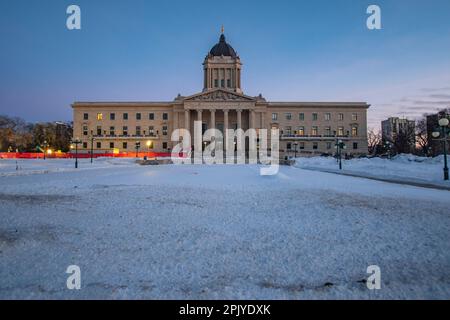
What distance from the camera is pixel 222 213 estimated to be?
6223 millimetres

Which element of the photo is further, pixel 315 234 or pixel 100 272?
pixel 315 234

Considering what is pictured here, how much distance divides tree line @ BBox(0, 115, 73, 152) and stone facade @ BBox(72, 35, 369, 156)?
38.1 feet

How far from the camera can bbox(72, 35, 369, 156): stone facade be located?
71875 mm

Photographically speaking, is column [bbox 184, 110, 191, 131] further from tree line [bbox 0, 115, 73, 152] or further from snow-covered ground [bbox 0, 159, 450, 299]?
snow-covered ground [bbox 0, 159, 450, 299]

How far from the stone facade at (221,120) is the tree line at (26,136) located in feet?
38.1

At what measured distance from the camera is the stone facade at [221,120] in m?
71.9

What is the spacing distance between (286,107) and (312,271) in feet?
248

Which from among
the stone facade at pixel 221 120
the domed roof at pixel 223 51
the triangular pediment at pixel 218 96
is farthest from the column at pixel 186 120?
the domed roof at pixel 223 51

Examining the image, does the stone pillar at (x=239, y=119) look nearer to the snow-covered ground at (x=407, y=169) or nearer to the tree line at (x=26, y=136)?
the snow-covered ground at (x=407, y=169)

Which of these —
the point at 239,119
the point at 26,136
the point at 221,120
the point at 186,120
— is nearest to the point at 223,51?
the point at 221,120

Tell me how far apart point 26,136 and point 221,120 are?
179 feet

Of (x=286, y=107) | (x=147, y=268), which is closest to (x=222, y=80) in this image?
(x=286, y=107)
